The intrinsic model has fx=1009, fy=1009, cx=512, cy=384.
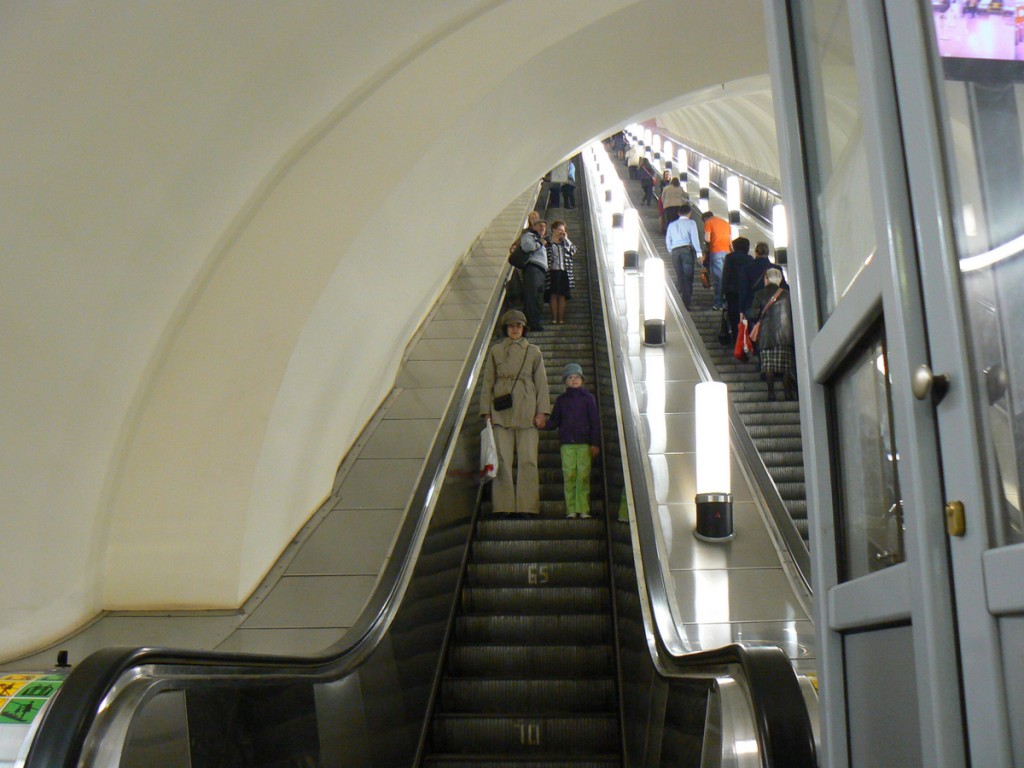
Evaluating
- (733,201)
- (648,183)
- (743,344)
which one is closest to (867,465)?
(743,344)

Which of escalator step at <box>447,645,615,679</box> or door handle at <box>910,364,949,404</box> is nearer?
door handle at <box>910,364,949,404</box>

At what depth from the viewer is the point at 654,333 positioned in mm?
11250

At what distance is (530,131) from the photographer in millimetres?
8984

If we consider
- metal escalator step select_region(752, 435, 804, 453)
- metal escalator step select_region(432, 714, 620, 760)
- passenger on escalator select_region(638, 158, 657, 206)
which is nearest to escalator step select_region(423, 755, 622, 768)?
metal escalator step select_region(432, 714, 620, 760)

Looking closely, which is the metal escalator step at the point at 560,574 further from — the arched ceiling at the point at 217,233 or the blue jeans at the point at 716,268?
the blue jeans at the point at 716,268

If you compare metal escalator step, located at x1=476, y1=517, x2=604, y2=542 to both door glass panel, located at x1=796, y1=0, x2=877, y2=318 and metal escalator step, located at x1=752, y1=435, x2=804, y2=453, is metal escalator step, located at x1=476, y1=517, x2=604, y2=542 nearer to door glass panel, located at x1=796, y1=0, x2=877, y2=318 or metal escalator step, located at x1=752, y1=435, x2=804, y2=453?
metal escalator step, located at x1=752, y1=435, x2=804, y2=453

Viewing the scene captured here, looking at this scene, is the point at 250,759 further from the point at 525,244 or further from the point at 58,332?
the point at 525,244

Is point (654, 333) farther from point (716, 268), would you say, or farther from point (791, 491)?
point (791, 491)

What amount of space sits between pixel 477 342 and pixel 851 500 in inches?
328

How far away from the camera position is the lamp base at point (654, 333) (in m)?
11.2

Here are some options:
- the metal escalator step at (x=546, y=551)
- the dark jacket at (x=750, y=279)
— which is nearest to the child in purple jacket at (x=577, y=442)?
the metal escalator step at (x=546, y=551)

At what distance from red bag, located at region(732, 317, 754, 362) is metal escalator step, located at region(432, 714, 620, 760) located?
5.54 metres

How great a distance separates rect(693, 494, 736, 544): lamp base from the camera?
6961 millimetres

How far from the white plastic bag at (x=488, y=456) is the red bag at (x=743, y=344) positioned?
3.48m
